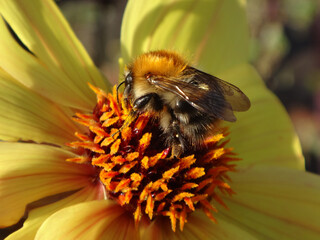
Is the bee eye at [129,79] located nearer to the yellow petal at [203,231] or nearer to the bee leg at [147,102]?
the bee leg at [147,102]

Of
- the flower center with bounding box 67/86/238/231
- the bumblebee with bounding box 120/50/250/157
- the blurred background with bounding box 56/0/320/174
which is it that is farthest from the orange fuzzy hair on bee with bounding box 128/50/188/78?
the blurred background with bounding box 56/0/320/174

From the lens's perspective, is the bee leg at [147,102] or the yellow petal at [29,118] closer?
the bee leg at [147,102]

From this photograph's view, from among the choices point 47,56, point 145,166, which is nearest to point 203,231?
point 145,166

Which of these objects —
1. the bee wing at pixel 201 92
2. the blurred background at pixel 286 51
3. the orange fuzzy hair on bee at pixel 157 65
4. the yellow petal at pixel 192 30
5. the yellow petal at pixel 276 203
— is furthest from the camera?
the blurred background at pixel 286 51

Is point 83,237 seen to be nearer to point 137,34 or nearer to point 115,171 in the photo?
point 115,171

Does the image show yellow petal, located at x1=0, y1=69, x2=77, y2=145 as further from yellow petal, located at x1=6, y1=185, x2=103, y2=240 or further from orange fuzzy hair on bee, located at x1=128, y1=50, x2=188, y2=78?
orange fuzzy hair on bee, located at x1=128, y1=50, x2=188, y2=78

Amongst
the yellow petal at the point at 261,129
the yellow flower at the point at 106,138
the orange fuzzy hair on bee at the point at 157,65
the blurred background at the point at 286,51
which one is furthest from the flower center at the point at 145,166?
the blurred background at the point at 286,51
